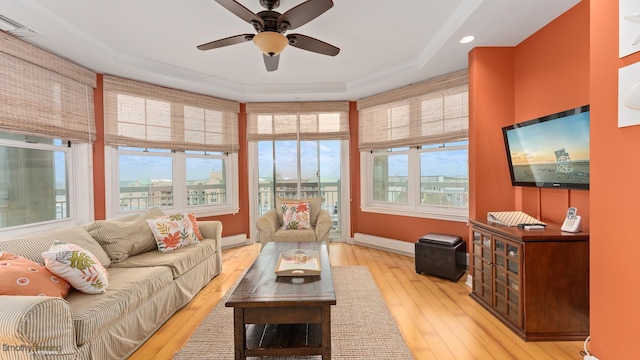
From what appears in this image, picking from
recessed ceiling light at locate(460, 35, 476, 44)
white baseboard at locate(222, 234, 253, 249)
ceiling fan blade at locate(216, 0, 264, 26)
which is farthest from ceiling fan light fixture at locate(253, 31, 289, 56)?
white baseboard at locate(222, 234, 253, 249)

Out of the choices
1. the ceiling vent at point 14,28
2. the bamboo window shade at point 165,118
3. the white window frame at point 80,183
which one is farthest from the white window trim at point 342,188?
the ceiling vent at point 14,28

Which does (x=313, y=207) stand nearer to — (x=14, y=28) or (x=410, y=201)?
(x=410, y=201)

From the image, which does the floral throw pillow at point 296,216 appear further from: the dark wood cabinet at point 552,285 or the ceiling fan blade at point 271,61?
the dark wood cabinet at point 552,285

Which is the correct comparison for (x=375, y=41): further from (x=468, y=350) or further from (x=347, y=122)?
(x=468, y=350)

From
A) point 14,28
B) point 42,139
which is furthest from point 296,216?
point 14,28

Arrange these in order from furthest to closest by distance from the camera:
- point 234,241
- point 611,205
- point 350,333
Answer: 1. point 234,241
2. point 350,333
3. point 611,205

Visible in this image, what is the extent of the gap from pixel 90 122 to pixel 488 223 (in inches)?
182

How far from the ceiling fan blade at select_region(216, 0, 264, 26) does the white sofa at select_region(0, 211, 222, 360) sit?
6.40 ft

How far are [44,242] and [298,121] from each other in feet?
11.9

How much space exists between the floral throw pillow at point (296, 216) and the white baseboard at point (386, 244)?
1187mm

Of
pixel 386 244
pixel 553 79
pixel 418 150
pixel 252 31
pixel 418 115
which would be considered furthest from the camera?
pixel 386 244

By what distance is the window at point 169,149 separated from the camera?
3736 millimetres

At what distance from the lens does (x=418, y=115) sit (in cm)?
403

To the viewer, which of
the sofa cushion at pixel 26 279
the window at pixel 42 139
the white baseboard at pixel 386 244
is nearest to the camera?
the sofa cushion at pixel 26 279
